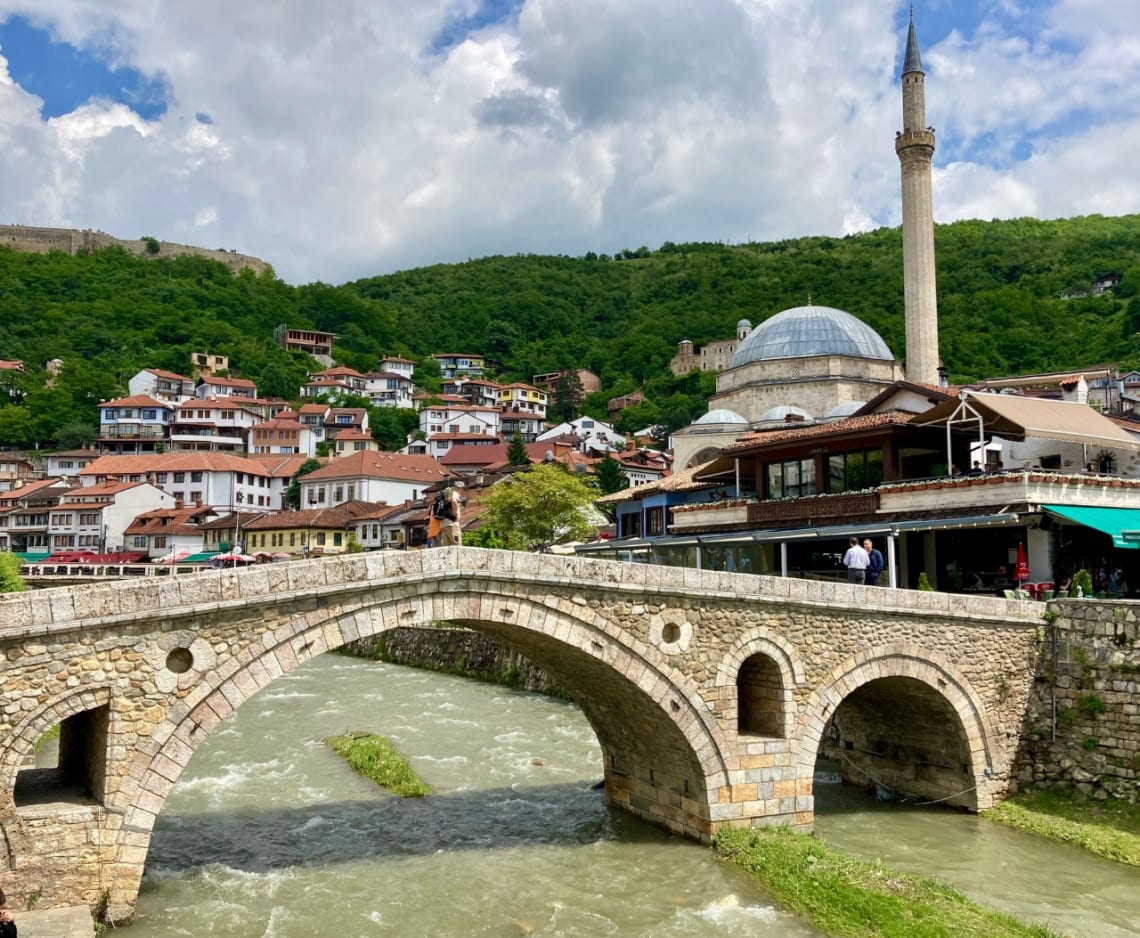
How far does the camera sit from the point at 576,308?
119m

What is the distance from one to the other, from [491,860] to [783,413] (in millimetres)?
29075

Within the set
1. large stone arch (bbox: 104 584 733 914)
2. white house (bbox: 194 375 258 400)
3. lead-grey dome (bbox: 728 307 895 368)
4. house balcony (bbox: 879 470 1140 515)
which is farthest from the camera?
white house (bbox: 194 375 258 400)

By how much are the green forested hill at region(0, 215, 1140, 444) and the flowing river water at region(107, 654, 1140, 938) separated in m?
54.0

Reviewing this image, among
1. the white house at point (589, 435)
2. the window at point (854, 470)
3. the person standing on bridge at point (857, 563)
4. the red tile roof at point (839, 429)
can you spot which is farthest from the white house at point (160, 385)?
the person standing on bridge at point (857, 563)

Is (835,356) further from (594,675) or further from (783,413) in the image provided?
(594,675)

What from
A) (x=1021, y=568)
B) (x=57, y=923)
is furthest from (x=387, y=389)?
(x=57, y=923)

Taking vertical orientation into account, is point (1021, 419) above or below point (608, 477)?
below

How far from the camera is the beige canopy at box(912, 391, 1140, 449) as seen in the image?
59.8 ft

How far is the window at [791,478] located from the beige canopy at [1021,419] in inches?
128

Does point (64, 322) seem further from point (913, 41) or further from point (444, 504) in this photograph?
point (444, 504)

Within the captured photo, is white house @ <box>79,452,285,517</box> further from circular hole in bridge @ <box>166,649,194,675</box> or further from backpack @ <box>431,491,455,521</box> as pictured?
circular hole in bridge @ <box>166,649,194,675</box>

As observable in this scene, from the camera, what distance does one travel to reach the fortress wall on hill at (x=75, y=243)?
112 m

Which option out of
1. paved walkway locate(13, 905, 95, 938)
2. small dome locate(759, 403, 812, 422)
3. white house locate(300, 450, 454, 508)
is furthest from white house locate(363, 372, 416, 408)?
paved walkway locate(13, 905, 95, 938)

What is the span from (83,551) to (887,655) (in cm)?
5442
